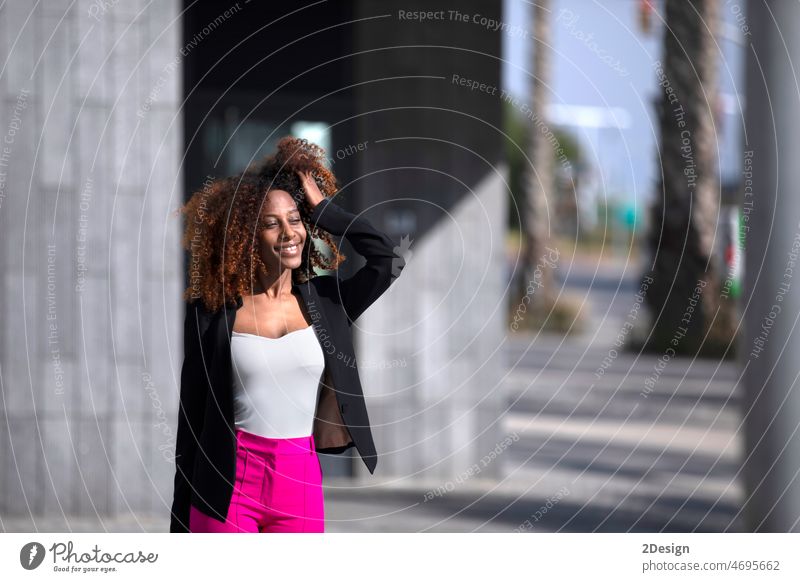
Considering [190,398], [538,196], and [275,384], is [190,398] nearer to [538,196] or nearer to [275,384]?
[275,384]

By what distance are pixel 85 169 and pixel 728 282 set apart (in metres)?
14.5

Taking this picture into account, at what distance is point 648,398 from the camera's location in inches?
560

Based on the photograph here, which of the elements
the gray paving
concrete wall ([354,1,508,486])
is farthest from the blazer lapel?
concrete wall ([354,1,508,486])

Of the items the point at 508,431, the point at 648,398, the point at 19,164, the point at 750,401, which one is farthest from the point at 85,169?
the point at 648,398

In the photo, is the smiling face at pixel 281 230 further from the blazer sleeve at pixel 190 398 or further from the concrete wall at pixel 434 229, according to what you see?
the concrete wall at pixel 434 229

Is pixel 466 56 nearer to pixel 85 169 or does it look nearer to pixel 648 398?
pixel 85 169

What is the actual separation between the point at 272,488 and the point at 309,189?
0.82 m

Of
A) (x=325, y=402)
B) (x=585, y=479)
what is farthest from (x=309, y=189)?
(x=585, y=479)

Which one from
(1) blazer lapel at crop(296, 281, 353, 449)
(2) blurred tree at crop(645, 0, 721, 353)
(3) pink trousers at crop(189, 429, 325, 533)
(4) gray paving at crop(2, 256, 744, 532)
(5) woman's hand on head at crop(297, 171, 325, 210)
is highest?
(2) blurred tree at crop(645, 0, 721, 353)

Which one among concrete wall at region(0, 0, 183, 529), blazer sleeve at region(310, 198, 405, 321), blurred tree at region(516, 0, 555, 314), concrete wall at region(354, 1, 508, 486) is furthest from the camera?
blurred tree at region(516, 0, 555, 314)

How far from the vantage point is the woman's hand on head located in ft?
11.0

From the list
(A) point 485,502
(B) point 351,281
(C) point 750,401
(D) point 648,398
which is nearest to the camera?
(B) point 351,281

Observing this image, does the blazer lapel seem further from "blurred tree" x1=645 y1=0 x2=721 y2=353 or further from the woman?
"blurred tree" x1=645 y1=0 x2=721 y2=353

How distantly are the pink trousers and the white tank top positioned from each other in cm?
4
